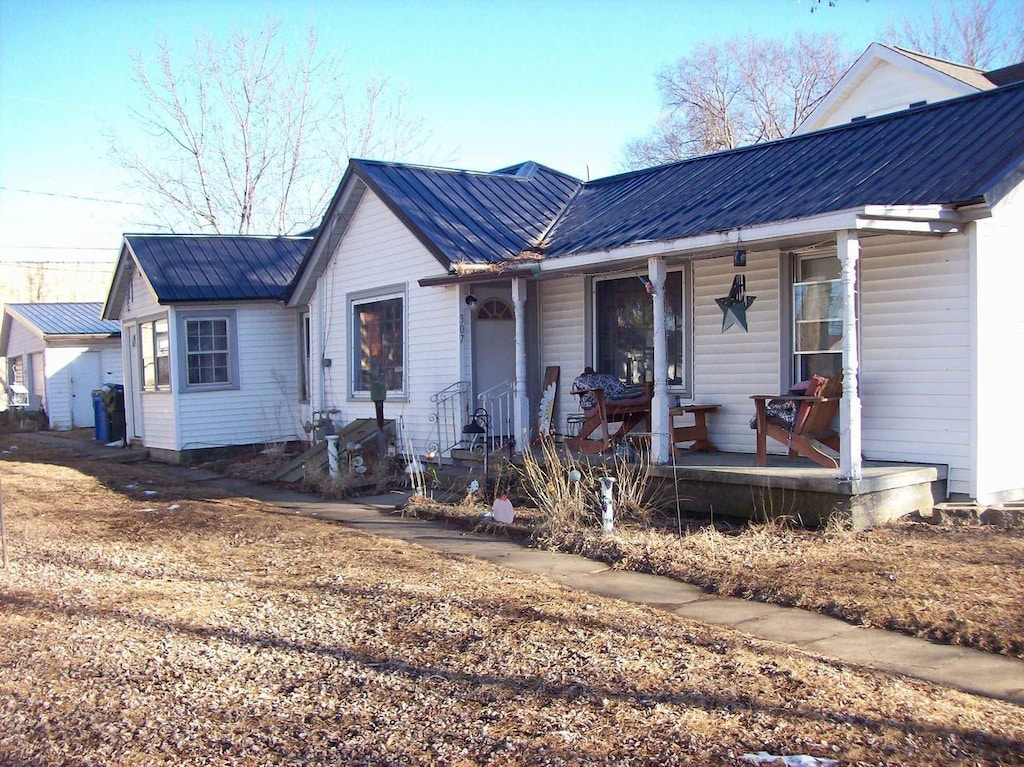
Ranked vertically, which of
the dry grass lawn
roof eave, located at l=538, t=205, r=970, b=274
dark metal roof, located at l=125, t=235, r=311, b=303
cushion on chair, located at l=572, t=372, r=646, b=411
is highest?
dark metal roof, located at l=125, t=235, r=311, b=303

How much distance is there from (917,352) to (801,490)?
1.97 m

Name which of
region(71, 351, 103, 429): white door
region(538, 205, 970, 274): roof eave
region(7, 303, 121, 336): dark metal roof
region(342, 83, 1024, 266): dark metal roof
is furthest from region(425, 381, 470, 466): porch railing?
region(71, 351, 103, 429): white door

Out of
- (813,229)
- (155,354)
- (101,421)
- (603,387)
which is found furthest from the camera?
(101,421)

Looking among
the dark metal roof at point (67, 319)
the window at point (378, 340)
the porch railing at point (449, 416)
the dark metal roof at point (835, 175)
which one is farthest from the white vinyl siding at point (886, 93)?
the dark metal roof at point (67, 319)

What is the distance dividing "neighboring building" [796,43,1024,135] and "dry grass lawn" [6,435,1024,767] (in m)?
15.6

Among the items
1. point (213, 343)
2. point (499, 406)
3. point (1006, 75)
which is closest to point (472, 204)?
point (499, 406)

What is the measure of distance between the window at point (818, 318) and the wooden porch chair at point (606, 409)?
1819 millimetres

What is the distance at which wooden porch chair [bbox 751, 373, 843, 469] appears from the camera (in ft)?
29.9

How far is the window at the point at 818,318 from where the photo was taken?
10203mm

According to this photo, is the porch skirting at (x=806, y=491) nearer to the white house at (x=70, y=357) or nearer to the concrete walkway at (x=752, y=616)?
the concrete walkway at (x=752, y=616)

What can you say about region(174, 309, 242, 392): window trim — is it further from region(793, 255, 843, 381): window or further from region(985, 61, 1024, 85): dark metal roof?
region(985, 61, 1024, 85): dark metal roof

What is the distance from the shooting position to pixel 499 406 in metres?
13.2

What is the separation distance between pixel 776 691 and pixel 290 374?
15090mm

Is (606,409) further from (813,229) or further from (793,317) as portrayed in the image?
(813,229)
